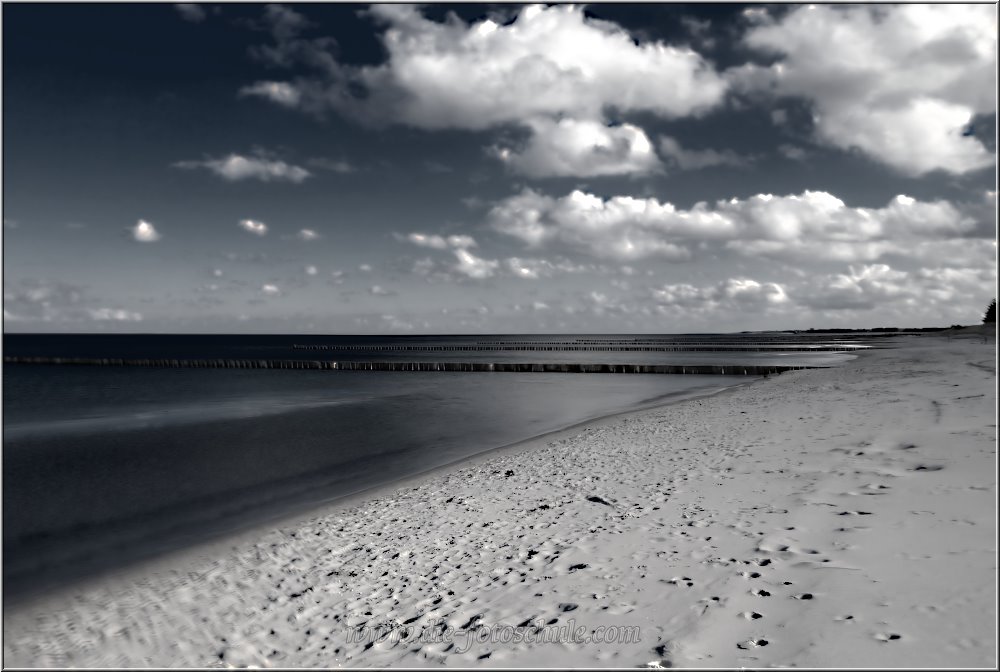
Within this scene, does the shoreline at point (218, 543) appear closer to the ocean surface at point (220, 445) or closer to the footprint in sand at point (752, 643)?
the ocean surface at point (220, 445)

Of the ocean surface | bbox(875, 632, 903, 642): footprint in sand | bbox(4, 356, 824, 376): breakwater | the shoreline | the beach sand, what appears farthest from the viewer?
bbox(4, 356, 824, 376): breakwater

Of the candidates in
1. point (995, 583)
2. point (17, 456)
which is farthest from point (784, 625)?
point (17, 456)

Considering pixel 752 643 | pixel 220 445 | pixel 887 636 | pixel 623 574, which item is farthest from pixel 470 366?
pixel 887 636

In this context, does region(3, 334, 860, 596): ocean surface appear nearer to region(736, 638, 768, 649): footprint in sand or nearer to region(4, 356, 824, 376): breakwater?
region(4, 356, 824, 376): breakwater

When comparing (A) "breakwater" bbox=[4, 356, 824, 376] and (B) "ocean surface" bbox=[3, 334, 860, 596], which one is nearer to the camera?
(B) "ocean surface" bbox=[3, 334, 860, 596]

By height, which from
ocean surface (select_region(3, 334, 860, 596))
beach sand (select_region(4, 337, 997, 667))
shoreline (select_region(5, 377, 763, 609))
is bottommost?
ocean surface (select_region(3, 334, 860, 596))

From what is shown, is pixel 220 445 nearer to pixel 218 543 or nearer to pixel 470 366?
pixel 218 543

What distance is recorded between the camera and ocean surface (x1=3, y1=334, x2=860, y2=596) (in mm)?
13477

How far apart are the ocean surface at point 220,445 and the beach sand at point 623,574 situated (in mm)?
3487

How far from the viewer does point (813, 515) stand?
773 cm

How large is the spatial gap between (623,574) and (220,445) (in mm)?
22376

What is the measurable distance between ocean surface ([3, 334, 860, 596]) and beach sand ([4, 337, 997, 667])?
349 cm

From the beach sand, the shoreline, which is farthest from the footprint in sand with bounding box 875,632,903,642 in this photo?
the shoreline

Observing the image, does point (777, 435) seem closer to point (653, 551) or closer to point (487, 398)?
point (653, 551)
